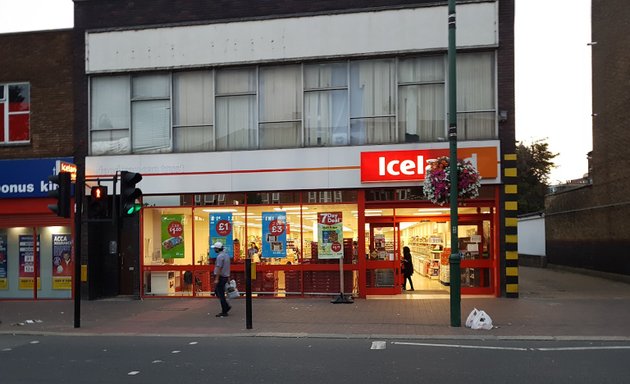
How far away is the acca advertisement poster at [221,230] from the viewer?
16.4 m

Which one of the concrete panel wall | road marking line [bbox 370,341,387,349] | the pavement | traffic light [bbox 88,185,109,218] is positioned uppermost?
the concrete panel wall

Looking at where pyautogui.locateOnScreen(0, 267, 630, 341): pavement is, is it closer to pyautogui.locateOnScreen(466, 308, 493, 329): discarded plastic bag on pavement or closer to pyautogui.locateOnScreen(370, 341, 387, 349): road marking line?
pyautogui.locateOnScreen(466, 308, 493, 329): discarded plastic bag on pavement

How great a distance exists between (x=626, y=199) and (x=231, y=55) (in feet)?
47.3

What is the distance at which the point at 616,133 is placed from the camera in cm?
2134

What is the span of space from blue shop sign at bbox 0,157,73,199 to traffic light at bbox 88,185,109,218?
5.76 m

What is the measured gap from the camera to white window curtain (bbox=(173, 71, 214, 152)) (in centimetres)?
1673

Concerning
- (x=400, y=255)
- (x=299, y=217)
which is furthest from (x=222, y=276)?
(x=400, y=255)

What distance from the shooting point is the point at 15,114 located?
17516 mm

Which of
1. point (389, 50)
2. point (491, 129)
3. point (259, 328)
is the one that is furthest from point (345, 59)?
point (259, 328)

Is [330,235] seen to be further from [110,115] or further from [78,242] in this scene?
[110,115]

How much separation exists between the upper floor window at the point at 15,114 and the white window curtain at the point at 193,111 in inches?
184

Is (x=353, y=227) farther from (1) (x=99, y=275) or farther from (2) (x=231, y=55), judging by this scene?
(1) (x=99, y=275)

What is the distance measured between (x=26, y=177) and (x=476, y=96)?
13.2 meters

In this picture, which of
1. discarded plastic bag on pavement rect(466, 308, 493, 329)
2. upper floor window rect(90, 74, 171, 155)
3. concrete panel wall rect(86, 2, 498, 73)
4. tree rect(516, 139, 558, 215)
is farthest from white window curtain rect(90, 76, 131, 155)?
tree rect(516, 139, 558, 215)
